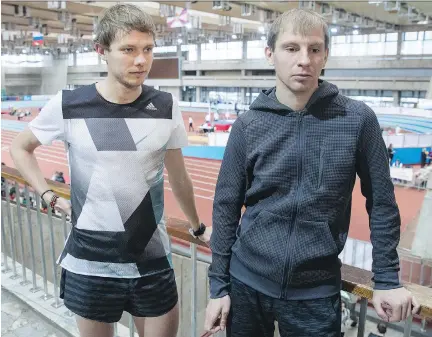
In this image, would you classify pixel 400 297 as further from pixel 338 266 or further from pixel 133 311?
pixel 133 311

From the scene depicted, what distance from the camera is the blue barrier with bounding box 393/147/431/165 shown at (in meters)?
17.3

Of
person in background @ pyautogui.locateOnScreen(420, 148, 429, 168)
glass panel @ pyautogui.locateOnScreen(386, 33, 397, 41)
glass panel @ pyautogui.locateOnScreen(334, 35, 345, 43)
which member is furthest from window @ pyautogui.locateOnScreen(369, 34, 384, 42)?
person in background @ pyautogui.locateOnScreen(420, 148, 429, 168)

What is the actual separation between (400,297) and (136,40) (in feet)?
4.45

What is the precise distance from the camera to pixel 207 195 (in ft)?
48.5

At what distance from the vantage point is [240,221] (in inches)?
69.9

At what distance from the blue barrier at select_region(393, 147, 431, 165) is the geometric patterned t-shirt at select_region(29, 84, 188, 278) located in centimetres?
1677

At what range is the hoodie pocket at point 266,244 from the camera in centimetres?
157

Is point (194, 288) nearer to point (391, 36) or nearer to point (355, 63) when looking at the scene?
point (355, 63)

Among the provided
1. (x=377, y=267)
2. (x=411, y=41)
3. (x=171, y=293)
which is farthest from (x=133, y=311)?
(x=411, y=41)

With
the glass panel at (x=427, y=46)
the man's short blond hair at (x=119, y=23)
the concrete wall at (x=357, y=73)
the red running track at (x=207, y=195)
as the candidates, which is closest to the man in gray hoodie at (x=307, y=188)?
the man's short blond hair at (x=119, y=23)

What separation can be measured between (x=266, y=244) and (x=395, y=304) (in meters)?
0.47

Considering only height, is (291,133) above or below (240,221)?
above

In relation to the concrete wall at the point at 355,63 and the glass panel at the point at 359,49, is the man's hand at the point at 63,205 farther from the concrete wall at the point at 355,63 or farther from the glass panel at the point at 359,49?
the glass panel at the point at 359,49

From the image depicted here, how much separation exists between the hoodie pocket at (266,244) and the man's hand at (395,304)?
0.35 metres
